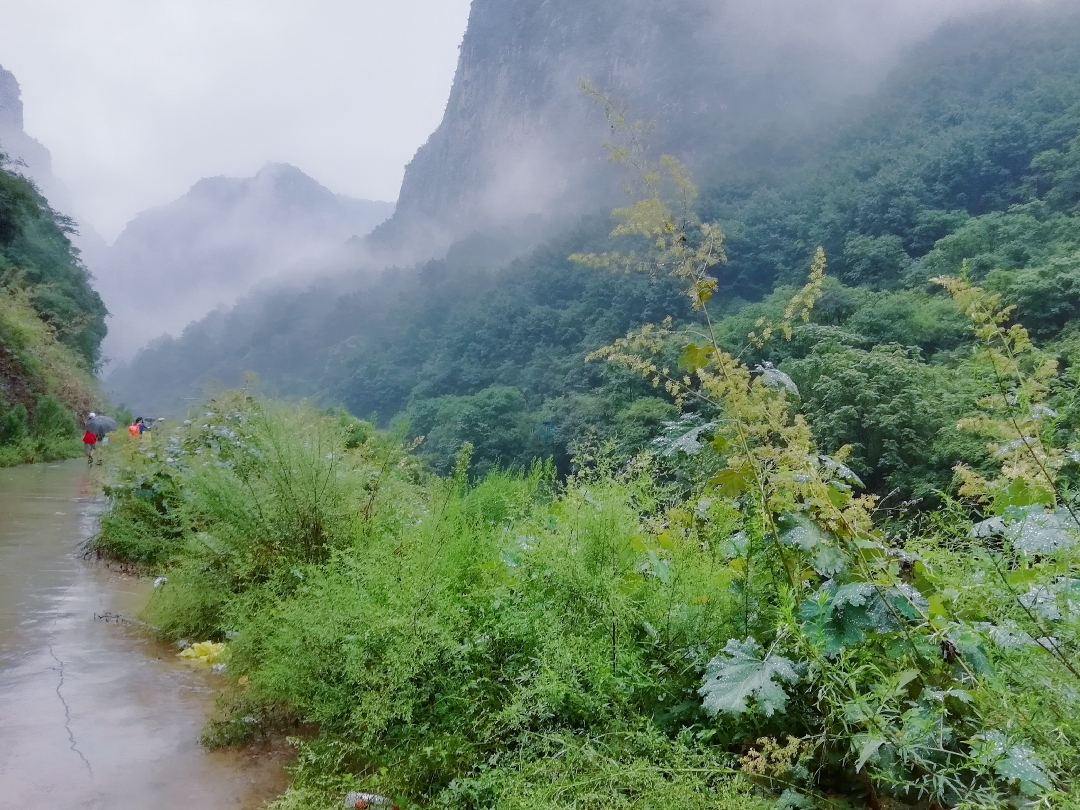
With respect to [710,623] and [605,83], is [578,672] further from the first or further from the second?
[605,83]

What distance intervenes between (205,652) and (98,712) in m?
0.61

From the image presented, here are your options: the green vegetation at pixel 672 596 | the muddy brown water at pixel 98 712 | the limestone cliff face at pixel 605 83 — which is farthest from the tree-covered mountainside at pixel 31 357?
the limestone cliff face at pixel 605 83

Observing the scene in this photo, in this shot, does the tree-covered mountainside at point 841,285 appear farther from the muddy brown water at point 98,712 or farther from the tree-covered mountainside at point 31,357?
the tree-covered mountainside at point 31,357

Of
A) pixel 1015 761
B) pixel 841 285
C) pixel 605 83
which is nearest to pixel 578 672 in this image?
pixel 1015 761

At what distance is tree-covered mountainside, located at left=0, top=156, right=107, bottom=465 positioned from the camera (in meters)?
A: 11.0

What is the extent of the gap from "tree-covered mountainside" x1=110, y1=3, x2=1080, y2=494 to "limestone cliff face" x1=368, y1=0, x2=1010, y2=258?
8.00 m

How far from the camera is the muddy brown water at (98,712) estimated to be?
5.76 feet

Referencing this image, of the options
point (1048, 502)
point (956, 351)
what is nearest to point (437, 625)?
point (1048, 502)

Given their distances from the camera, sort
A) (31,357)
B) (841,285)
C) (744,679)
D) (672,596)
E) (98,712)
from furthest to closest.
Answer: (841,285) < (31,357) < (98,712) < (672,596) < (744,679)

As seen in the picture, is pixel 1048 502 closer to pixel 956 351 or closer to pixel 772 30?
pixel 956 351

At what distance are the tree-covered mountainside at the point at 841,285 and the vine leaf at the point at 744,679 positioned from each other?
0.90m

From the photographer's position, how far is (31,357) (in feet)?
41.2

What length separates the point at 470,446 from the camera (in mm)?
2453

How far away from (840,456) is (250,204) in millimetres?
165483
